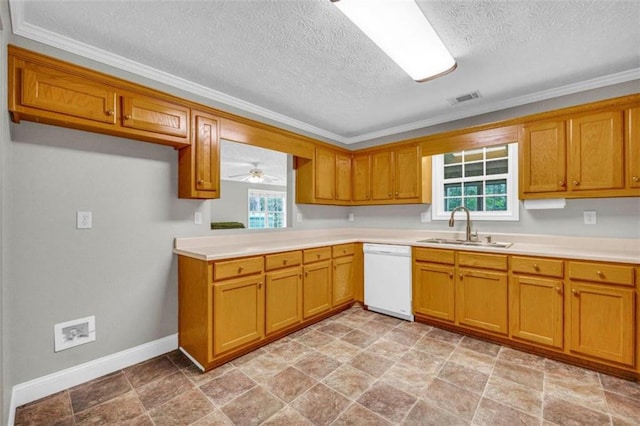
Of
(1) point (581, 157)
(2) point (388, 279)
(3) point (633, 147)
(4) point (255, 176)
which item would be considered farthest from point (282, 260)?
(4) point (255, 176)

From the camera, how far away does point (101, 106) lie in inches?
79.0

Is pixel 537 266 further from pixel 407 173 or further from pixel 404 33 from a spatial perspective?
pixel 404 33

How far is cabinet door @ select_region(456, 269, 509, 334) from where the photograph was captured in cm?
261

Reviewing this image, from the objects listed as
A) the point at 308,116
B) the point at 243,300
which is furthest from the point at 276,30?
the point at 243,300

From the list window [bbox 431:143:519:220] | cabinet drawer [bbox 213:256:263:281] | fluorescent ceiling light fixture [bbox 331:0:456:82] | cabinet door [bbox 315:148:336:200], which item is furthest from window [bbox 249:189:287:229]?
fluorescent ceiling light fixture [bbox 331:0:456:82]

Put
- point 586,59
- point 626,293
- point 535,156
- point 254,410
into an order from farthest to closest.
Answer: point 535,156 → point 586,59 → point 626,293 → point 254,410

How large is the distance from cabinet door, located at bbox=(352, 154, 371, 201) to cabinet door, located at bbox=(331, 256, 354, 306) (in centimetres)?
96

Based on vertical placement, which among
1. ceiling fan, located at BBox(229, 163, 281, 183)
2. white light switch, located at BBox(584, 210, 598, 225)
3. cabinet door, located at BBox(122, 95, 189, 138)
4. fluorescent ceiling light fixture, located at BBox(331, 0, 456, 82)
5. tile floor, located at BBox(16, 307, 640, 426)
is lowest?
tile floor, located at BBox(16, 307, 640, 426)

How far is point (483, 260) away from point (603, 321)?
891 mm

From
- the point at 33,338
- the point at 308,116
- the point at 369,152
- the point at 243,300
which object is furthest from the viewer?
the point at 369,152

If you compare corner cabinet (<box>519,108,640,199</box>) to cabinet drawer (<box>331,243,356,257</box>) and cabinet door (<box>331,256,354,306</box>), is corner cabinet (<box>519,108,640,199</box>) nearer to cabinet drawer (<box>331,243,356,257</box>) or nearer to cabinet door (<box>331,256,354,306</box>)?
cabinet drawer (<box>331,243,356,257</box>)

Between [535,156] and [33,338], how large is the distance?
431 cm

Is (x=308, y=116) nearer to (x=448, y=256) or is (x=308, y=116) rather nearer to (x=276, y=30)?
(x=276, y=30)

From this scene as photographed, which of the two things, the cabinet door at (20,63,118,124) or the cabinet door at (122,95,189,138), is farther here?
the cabinet door at (122,95,189,138)
